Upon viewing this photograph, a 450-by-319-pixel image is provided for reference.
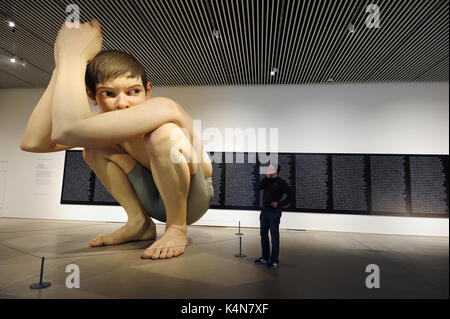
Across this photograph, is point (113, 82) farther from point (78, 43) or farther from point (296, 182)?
point (296, 182)

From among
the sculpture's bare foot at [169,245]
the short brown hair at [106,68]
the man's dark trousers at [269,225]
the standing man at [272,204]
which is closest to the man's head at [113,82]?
the short brown hair at [106,68]

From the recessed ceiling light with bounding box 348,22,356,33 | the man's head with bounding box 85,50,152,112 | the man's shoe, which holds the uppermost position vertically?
the recessed ceiling light with bounding box 348,22,356,33

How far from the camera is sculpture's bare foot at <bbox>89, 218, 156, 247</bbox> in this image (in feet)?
6.51

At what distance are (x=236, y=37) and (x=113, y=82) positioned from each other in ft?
8.74

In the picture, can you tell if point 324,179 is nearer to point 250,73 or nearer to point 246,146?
point 246,146

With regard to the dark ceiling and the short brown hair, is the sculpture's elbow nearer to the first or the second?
the short brown hair

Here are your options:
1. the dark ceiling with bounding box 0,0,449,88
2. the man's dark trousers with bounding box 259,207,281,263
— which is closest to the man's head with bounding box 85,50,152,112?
the man's dark trousers with bounding box 259,207,281,263

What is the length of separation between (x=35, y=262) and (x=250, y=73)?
420 centimetres

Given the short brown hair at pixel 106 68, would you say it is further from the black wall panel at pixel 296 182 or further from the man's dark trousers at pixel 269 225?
the black wall panel at pixel 296 182

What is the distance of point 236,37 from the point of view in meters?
3.69

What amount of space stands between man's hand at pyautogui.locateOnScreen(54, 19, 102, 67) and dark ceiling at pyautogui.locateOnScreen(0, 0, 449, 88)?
76.4 inches

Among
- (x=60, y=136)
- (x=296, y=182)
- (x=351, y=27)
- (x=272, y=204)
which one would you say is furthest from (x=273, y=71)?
(x=60, y=136)

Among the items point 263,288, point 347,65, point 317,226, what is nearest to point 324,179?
point 317,226

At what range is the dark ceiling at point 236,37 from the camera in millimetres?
3059
